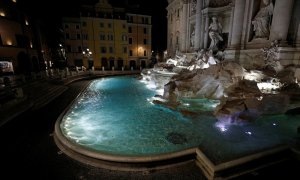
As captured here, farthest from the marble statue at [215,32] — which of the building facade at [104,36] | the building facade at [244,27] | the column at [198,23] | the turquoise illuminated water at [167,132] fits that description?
the building facade at [104,36]

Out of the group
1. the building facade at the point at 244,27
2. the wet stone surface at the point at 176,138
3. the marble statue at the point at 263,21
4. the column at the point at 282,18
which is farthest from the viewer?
the marble statue at the point at 263,21

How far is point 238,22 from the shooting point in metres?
13.9

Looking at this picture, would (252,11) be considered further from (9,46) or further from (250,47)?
(9,46)

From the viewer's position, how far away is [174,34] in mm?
27969

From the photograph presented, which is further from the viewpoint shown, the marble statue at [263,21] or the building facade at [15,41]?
the building facade at [15,41]

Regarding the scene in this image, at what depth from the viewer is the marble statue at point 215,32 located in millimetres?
17453

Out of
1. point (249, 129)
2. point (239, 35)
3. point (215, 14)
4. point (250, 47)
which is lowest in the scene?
point (249, 129)

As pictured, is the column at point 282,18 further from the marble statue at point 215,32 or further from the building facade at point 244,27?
the marble statue at point 215,32

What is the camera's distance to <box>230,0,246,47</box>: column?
13586mm

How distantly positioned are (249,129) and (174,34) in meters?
24.3

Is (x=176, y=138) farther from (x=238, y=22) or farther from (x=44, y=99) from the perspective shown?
(x=238, y=22)

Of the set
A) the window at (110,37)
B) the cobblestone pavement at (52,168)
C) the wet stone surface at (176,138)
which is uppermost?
the window at (110,37)

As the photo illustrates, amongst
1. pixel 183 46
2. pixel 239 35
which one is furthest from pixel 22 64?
pixel 239 35

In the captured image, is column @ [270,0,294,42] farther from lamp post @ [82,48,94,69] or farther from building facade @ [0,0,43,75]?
lamp post @ [82,48,94,69]
